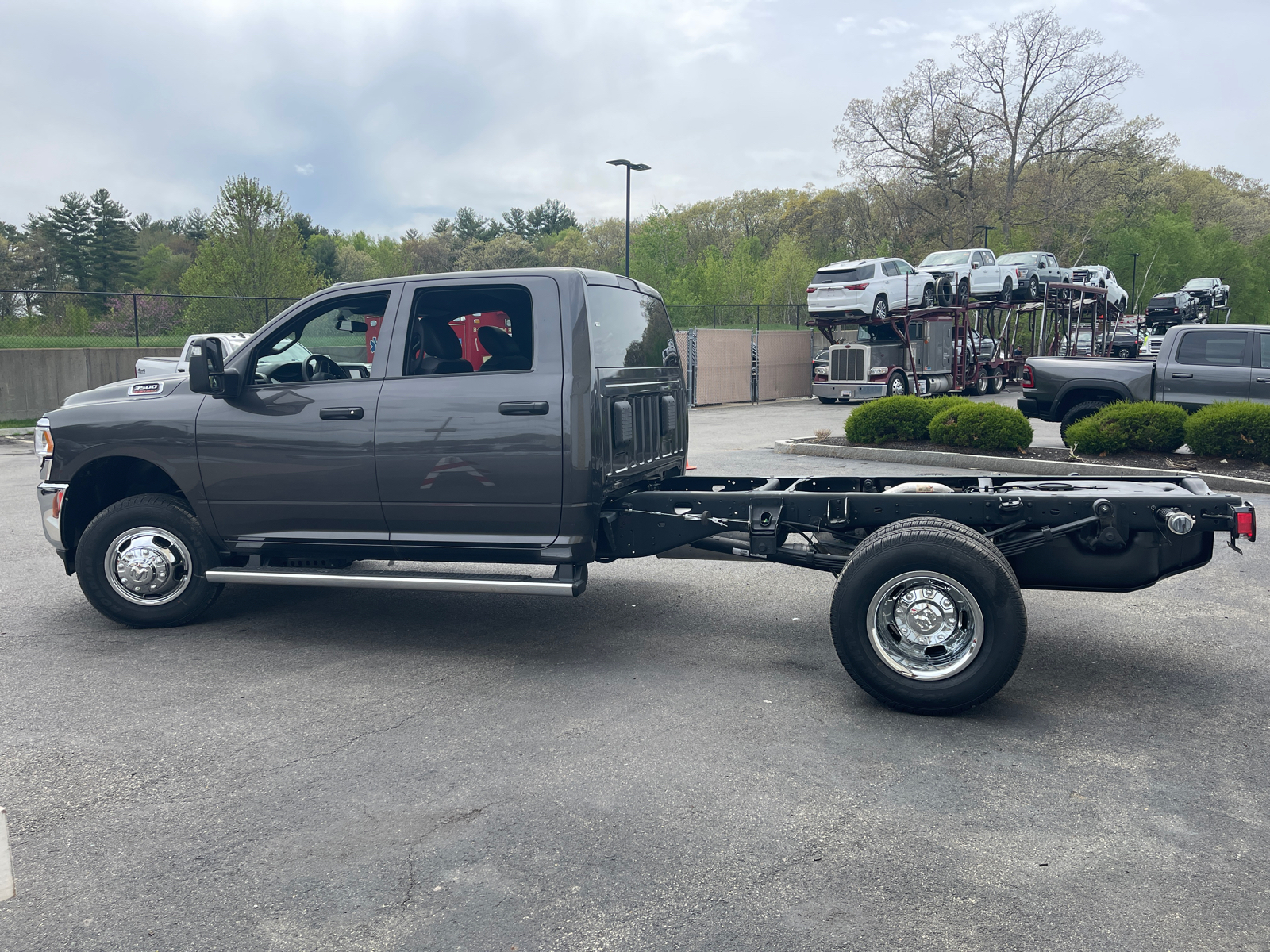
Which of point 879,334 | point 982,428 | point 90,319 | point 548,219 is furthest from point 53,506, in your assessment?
point 548,219

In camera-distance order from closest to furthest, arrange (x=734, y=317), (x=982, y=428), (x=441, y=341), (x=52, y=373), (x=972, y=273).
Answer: (x=441, y=341), (x=982, y=428), (x=52, y=373), (x=972, y=273), (x=734, y=317)

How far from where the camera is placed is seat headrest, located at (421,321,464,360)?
567 cm

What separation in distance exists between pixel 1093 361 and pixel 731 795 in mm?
A: 13064

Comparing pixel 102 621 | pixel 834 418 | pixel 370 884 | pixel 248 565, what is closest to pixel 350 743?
pixel 370 884

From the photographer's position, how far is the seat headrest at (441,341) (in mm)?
5672

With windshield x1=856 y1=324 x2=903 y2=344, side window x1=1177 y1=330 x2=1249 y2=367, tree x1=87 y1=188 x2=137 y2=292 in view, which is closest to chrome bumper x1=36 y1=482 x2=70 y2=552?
side window x1=1177 y1=330 x2=1249 y2=367

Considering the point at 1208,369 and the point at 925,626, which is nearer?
the point at 925,626

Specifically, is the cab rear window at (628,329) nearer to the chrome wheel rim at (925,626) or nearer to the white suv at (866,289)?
the chrome wheel rim at (925,626)

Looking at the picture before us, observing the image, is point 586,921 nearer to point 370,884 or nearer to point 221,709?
point 370,884

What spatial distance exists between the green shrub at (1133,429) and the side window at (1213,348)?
5.20 ft

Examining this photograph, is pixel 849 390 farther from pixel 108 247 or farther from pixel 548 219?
pixel 548 219

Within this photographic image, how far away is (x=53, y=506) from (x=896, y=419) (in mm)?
11498

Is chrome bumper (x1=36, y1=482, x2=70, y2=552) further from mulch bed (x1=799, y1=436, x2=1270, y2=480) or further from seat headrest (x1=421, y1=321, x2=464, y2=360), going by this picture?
mulch bed (x1=799, y1=436, x2=1270, y2=480)

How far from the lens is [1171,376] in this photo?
1402cm
